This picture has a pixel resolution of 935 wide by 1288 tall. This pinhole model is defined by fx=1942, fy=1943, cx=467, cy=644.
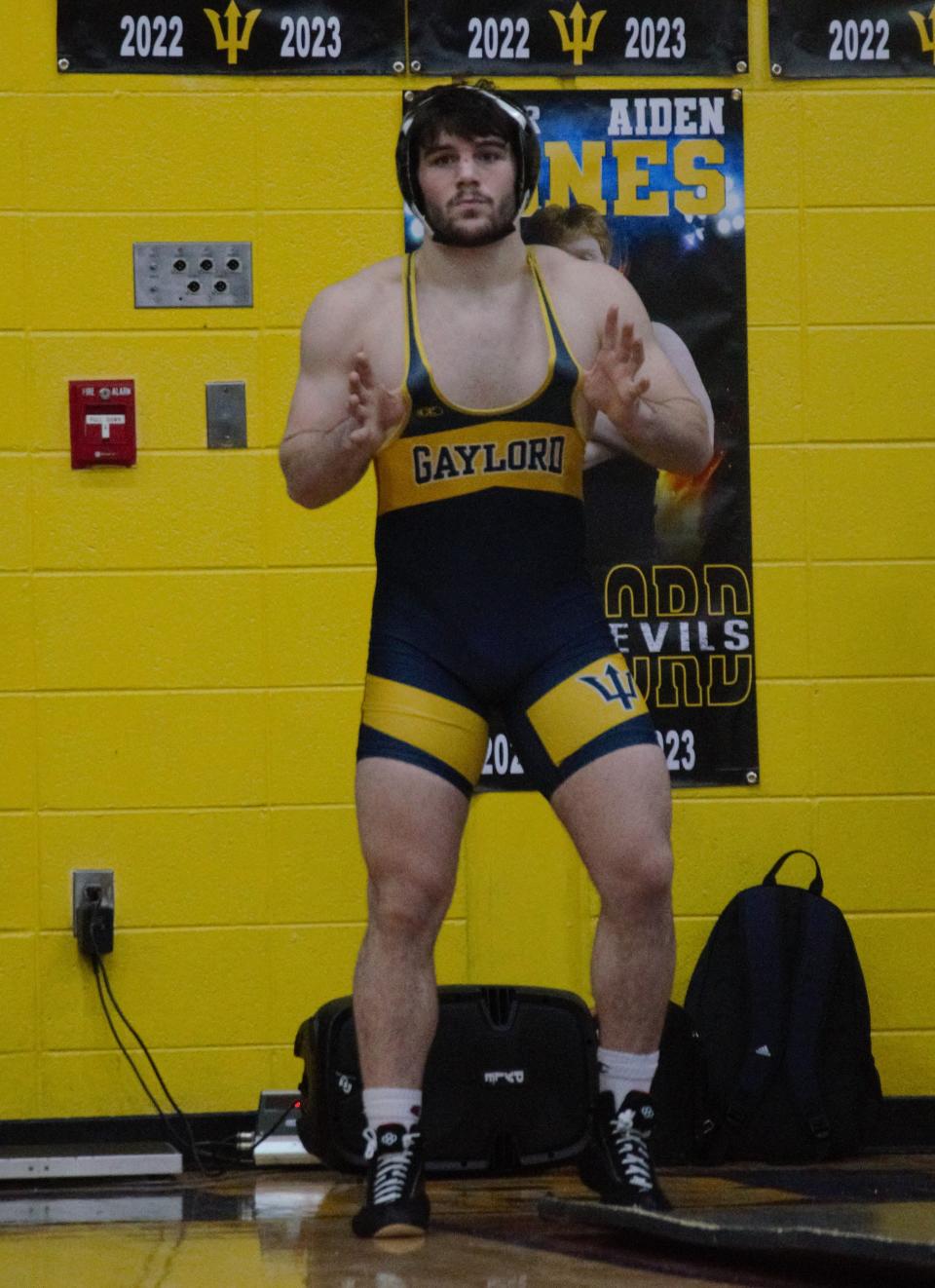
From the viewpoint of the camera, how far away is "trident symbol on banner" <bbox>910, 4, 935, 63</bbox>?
4.12m

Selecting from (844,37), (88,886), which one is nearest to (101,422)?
(88,886)

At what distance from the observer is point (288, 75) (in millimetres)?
4043

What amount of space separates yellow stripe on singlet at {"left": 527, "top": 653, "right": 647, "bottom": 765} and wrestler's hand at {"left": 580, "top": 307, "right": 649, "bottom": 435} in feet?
1.20

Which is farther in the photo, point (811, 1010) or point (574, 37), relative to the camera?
point (574, 37)

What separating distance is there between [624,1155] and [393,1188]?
33cm

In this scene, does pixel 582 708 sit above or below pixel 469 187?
below

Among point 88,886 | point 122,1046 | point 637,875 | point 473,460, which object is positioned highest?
point 473,460

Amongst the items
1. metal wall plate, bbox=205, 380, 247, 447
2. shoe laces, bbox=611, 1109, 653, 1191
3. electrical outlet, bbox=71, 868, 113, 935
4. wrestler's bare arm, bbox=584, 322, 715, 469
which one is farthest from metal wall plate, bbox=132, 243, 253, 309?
shoe laces, bbox=611, 1109, 653, 1191

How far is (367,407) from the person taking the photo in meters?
2.71

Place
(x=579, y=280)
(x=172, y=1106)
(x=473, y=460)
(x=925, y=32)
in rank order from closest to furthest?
(x=473, y=460)
(x=579, y=280)
(x=172, y=1106)
(x=925, y=32)

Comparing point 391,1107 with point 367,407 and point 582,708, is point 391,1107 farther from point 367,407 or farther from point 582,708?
point 367,407

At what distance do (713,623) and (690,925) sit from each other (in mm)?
640

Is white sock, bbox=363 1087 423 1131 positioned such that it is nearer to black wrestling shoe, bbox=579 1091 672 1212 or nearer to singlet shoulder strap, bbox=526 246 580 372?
black wrestling shoe, bbox=579 1091 672 1212

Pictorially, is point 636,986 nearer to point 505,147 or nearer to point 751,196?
point 505,147
